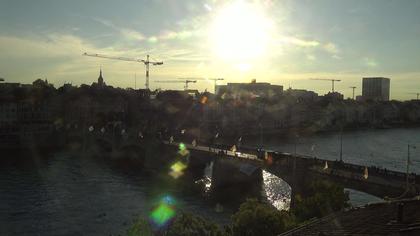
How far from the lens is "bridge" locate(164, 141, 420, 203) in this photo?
4231cm

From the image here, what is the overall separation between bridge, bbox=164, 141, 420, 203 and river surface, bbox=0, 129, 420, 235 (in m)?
3.67

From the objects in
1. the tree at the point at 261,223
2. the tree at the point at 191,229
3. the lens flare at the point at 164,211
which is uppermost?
the tree at the point at 261,223

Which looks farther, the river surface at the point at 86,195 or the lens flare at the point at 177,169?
the lens flare at the point at 177,169

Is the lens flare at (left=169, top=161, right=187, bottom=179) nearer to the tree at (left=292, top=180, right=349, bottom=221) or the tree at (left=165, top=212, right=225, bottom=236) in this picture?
the tree at (left=292, top=180, right=349, bottom=221)

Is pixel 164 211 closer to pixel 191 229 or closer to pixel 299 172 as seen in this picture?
pixel 299 172

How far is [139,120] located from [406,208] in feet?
455

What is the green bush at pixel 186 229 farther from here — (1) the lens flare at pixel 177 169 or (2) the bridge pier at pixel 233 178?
(1) the lens flare at pixel 177 169

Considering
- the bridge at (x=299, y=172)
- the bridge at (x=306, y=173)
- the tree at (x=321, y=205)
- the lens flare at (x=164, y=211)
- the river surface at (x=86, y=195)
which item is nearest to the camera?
the tree at (x=321, y=205)

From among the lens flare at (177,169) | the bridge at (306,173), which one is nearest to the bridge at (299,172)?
the bridge at (306,173)

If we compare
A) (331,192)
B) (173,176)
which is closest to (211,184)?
(173,176)

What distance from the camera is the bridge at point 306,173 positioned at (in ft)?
139

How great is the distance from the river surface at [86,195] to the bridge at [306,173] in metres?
3.67

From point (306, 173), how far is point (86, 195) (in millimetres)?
23720

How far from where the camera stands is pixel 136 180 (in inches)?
2776
